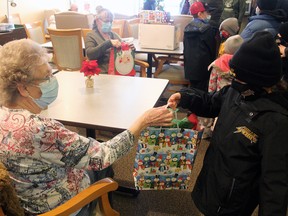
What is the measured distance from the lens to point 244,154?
1.16 m

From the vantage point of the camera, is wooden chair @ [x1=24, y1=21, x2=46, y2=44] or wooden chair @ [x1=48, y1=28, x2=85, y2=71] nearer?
wooden chair @ [x1=48, y1=28, x2=85, y2=71]

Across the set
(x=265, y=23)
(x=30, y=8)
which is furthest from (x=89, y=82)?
(x=30, y=8)

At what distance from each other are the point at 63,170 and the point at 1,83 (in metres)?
0.43

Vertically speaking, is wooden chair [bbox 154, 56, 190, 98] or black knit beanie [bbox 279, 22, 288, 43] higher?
black knit beanie [bbox 279, 22, 288, 43]

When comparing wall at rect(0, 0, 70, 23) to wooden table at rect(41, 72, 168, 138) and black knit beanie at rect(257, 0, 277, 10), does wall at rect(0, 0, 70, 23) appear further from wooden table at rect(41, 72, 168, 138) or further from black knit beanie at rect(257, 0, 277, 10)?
black knit beanie at rect(257, 0, 277, 10)

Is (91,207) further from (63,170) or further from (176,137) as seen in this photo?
(176,137)

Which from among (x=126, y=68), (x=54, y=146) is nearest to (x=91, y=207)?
(x=54, y=146)

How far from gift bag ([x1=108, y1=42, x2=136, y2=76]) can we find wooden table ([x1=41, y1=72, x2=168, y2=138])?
14 cm

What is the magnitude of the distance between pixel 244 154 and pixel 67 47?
2611 millimetres

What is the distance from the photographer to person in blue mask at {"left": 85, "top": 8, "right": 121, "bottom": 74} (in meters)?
2.80

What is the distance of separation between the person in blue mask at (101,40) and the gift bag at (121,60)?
0.35 metres

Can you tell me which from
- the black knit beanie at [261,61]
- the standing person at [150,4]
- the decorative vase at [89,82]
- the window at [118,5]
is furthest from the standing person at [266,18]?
the window at [118,5]

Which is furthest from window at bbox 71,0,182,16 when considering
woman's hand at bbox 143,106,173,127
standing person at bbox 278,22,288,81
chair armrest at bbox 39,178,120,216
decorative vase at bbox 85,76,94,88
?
chair armrest at bbox 39,178,120,216

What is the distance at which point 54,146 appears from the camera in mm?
1075
